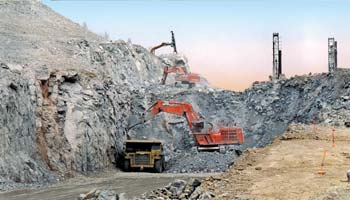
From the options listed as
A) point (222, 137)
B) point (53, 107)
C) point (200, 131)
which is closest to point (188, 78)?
point (200, 131)

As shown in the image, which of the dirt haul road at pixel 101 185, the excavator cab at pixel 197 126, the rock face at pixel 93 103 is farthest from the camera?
the excavator cab at pixel 197 126

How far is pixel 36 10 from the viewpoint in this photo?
1857 inches

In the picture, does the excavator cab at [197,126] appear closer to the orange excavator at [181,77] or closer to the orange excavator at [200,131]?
the orange excavator at [200,131]

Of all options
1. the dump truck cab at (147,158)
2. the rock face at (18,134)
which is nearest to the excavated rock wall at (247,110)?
the dump truck cab at (147,158)

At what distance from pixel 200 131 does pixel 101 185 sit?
9.88m

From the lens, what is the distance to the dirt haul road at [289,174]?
506 inches

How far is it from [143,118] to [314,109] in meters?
9.50

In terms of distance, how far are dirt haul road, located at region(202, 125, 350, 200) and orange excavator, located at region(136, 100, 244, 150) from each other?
11.3 meters

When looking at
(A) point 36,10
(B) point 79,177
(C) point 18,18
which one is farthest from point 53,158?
(A) point 36,10

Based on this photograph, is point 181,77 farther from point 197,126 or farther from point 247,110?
point 197,126

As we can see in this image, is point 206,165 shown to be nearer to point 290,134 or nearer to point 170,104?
point 170,104

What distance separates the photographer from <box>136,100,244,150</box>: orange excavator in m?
33.9

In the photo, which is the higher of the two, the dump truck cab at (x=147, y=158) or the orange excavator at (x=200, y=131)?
the orange excavator at (x=200, y=131)

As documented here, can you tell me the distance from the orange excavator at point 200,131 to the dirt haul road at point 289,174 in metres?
11.3
